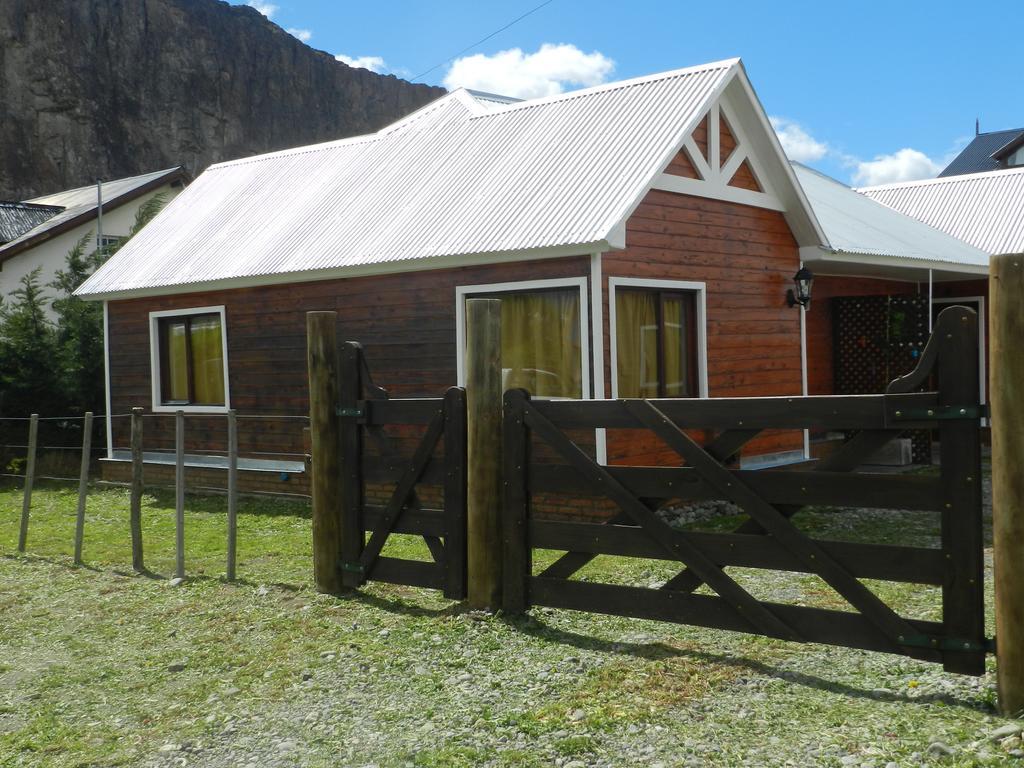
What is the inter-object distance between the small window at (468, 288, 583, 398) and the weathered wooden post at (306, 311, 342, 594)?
3.15 metres

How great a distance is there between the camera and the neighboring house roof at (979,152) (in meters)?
45.8

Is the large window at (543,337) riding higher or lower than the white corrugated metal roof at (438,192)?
lower

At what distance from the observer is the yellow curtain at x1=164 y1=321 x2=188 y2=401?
14.8 metres

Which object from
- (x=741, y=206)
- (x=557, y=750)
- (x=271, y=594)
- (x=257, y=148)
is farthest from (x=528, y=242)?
(x=257, y=148)

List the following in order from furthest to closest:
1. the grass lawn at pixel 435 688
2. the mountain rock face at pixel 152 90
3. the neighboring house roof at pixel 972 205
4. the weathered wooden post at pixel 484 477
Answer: the mountain rock face at pixel 152 90, the neighboring house roof at pixel 972 205, the weathered wooden post at pixel 484 477, the grass lawn at pixel 435 688

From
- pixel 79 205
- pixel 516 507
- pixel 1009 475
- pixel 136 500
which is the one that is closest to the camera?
pixel 1009 475

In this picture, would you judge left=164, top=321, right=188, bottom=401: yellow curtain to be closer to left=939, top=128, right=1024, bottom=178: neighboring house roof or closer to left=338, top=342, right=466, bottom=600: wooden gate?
left=338, top=342, right=466, bottom=600: wooden gate

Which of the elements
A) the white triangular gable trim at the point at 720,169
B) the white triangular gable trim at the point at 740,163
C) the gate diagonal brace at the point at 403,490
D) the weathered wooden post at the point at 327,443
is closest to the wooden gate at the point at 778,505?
the gate diagonal brace at the point at 403,490

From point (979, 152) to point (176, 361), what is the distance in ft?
137

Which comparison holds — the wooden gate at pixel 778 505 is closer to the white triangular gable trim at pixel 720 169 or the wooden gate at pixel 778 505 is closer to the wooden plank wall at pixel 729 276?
the wooden plank wall at pixel 729 276

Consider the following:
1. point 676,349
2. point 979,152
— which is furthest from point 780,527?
point 979,152

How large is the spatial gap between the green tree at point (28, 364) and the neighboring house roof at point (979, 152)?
1561 inches

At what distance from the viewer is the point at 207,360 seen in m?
14.4

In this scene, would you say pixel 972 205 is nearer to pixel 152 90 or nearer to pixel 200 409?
pixel 200 409
